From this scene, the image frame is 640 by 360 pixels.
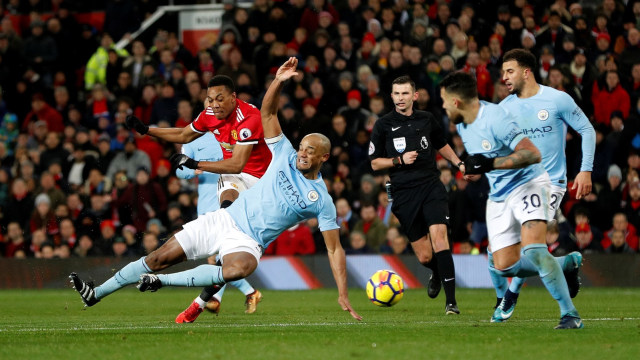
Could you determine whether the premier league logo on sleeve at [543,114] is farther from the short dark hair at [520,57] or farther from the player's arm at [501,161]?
the player's arm at [501,161]

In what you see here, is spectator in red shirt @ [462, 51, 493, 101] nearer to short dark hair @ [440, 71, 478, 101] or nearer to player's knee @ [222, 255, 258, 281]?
short dark hair @ [440, 71, 478, 101]

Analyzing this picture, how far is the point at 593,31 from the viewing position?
18516 millimetres

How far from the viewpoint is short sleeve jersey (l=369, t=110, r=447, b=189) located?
11633 millimetres

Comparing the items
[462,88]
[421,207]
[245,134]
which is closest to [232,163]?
[245,134]

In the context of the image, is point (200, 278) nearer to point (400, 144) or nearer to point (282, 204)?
point (282, 204)

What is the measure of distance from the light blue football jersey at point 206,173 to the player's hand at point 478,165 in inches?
174

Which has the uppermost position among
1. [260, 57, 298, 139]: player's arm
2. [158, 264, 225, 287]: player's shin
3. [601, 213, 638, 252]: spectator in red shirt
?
[260, 57, 298, 139]: player's arm

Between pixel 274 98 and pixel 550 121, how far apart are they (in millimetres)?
2647

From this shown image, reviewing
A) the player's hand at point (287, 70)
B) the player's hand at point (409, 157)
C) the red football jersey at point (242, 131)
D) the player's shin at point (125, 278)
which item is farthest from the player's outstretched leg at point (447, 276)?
the player's shin at point (125, 278)

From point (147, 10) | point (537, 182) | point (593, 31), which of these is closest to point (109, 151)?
point (147, 10)

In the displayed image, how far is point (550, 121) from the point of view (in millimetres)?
10039

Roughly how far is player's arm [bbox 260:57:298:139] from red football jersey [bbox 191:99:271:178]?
1.27 m

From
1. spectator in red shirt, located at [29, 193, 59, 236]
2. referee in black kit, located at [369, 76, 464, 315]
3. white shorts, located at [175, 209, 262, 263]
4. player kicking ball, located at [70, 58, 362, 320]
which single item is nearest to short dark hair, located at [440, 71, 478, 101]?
player kicking ball, located at [70, 58, 362, 320]

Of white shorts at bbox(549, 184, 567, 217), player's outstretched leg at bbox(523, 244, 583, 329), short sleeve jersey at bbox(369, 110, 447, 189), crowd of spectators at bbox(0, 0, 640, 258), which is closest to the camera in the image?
player's outstretched leg at bbox(523, 244, 583, 329)
